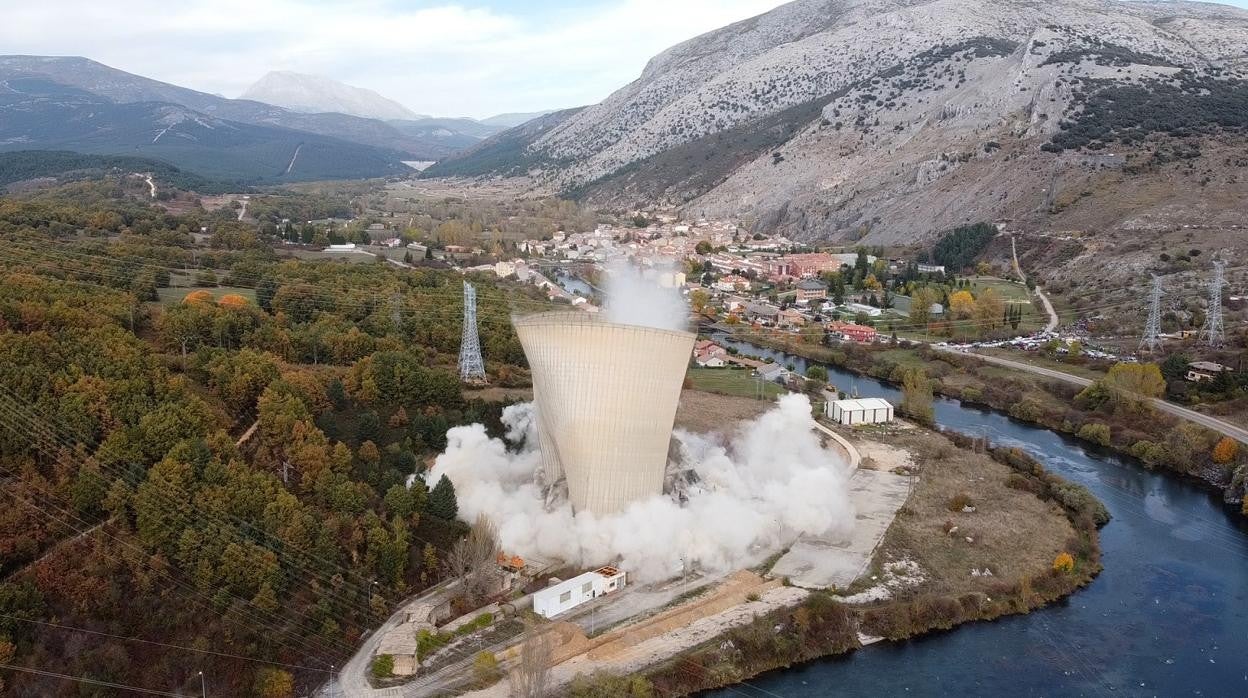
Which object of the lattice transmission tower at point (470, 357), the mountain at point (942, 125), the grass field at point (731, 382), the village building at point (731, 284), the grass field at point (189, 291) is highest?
the mountain at point (942, 125)

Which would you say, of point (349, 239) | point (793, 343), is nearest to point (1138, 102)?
point (793, 343)

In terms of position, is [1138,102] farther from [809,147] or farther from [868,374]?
[868,374]

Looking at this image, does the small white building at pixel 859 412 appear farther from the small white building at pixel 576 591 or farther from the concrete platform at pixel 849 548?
the small white building at pixel 576 591

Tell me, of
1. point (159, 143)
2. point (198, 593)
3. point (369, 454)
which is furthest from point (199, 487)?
point (159, 143)

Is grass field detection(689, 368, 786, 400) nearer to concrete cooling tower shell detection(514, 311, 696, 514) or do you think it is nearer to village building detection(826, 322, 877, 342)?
village building detection(826, 322, 877, 342)

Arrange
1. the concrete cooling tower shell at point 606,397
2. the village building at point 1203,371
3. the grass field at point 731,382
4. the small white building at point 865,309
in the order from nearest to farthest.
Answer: the concrete cooling tower shell at point 606,397, the village building at point 1203,371, the grass field at point 731,382, the small white building at point 865,309

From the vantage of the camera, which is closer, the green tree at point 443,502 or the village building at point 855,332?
the green tree at point 443,502

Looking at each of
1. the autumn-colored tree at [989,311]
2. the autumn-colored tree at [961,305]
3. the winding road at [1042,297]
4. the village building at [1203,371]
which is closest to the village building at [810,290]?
the autumn-colored tree at [961,305]
